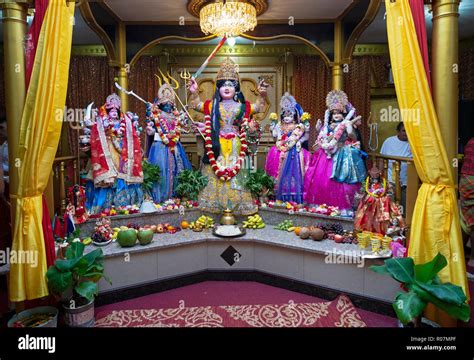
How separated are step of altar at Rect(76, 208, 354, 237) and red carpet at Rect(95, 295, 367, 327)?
3.42 ft

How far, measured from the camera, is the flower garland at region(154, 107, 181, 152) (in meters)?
5.07

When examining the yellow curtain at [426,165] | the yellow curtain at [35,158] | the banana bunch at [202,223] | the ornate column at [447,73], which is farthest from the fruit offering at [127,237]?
the ornate column at [447,73]

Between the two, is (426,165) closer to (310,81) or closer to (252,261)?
(252,261)

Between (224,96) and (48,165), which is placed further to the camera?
(224,96)

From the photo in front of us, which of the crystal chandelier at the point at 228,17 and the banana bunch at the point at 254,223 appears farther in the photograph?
the banana bunch at the point at 254,223

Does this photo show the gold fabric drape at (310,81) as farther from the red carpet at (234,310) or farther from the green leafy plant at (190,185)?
the red carpet at (234,310)

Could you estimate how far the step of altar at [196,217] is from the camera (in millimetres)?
4387

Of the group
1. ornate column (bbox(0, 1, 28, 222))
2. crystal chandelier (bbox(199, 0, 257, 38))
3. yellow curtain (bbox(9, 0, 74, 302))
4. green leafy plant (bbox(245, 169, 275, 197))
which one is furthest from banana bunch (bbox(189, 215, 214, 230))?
crystal chandelier (bbox(199, 0, 257, 38))

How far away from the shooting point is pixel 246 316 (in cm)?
353

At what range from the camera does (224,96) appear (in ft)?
16.8

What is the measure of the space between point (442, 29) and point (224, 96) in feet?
9.37

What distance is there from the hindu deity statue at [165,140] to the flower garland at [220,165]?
45 cm
